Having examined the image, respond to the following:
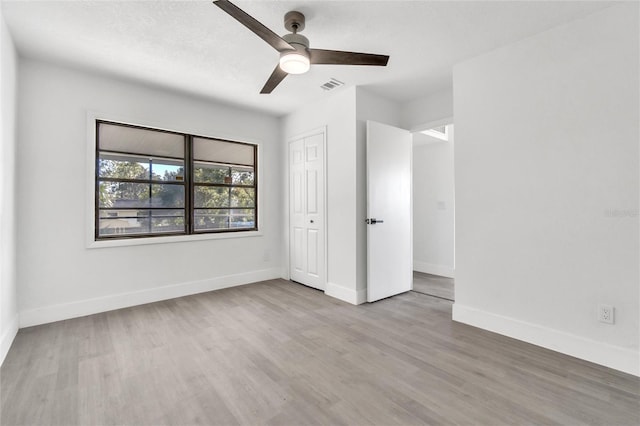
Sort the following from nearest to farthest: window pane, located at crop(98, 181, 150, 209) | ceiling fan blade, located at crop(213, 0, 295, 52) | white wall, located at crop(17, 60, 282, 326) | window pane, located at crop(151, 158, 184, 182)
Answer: ceiling fan blade, located at crop(213, 0, 295, 52), white wall, located at crop(17, 60, 282, 326), window pane, located at crop(98, 181, 150, 209), window pane, located at crop(151, 158, 184, 182)

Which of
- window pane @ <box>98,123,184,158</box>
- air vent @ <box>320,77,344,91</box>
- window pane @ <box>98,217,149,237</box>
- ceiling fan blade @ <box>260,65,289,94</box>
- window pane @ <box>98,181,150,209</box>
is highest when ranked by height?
air vent @ <box>320,77,344,91</box>

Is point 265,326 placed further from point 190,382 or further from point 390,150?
point 390,150

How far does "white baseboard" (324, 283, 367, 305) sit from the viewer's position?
3.69 m

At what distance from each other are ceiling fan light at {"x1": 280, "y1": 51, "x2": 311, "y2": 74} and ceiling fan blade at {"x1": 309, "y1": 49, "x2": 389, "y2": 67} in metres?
0.09

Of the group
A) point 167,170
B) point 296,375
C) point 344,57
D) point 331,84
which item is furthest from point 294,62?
point 167,170

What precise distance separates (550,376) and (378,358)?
1.19 metres

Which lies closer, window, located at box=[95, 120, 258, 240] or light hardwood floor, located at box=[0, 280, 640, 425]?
light hardwood floor, located at box=[0, 280, 640, 425]

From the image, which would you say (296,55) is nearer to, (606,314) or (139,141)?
(139,141)

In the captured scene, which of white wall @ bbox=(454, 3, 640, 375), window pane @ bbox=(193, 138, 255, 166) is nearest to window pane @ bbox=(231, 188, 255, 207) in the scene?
window pane @ bbox=(193, 138, 255, 166)

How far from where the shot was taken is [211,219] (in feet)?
14.4

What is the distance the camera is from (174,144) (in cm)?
404

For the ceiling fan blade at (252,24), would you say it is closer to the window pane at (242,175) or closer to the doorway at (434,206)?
the window pane at (242,175)

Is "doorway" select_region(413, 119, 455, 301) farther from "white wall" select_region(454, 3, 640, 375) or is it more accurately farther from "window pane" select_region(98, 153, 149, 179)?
"window pane" select_region(98, 153, 149, 179)

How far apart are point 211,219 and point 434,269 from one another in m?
3.91
